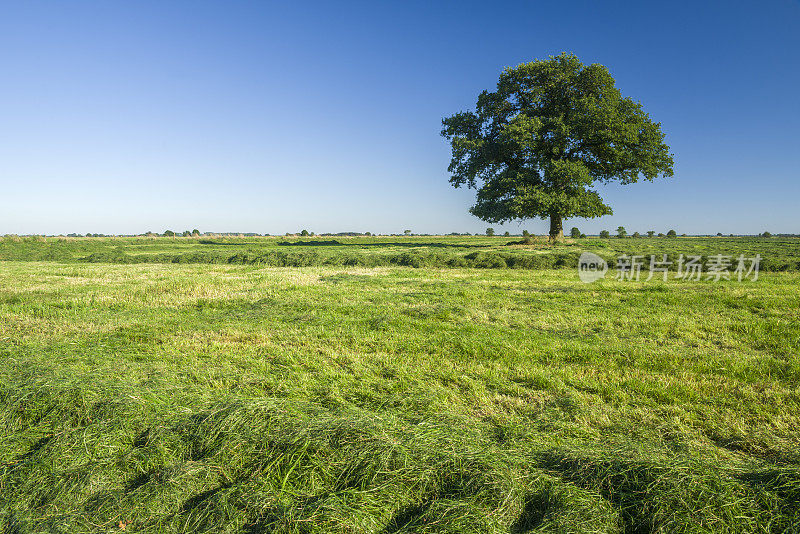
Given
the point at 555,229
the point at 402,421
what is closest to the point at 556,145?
the point at 555,229

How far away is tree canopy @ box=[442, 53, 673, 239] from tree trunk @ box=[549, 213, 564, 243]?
0.07 meters

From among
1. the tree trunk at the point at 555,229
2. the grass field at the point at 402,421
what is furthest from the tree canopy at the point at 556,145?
the grass field at the point at 402,421

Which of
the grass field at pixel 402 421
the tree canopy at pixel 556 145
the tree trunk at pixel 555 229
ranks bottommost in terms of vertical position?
the grass field at pixel 402 421

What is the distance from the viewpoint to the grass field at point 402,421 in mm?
2398

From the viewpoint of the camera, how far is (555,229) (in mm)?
29672

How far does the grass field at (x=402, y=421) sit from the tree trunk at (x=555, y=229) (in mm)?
21651

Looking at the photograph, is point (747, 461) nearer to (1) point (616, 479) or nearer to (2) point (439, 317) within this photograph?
(1) point (616, 479)

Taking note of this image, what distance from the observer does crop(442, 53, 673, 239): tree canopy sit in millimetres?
25516

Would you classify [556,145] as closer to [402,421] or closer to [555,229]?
[555,229]

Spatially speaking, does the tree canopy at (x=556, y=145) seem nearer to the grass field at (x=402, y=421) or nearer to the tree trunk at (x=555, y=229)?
the tree trunk at (x=555, y=229)

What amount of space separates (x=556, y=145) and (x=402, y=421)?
90.8ft

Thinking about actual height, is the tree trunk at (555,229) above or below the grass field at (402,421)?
above

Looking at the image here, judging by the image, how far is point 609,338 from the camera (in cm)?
644

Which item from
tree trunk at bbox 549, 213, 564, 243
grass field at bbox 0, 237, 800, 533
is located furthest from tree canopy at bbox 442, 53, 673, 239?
grass field at bbox 0, 237, 800, 533
